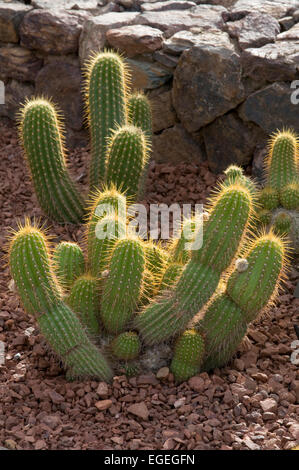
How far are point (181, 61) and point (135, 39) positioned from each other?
0.46m

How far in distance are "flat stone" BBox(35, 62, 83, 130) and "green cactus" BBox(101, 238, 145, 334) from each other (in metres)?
3.18

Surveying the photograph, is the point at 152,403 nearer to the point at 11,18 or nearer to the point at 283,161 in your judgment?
the point at 283,161

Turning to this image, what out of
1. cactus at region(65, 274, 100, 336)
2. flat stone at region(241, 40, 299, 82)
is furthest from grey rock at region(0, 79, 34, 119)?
cactus at region(65, 274, 100, 336)

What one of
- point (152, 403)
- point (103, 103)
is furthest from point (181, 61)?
point (152, 403)

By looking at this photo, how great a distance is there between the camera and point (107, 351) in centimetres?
359

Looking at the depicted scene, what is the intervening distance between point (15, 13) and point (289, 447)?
484cm

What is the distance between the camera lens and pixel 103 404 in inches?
131

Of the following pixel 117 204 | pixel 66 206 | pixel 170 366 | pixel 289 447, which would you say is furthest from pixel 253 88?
pixel 289 447

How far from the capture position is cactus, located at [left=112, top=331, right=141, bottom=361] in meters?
3.47

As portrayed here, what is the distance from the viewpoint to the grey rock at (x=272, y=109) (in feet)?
17.9

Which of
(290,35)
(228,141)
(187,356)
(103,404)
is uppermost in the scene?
(290,35)

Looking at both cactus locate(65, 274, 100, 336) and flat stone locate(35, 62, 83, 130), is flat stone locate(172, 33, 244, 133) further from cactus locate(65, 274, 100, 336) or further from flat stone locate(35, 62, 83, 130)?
cactus locate(65, 274, 100, 336)

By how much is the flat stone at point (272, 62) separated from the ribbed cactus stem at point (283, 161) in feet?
2.53

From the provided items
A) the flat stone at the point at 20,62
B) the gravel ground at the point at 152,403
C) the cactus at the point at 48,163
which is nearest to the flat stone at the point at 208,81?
the cactus at the point at 48,163
